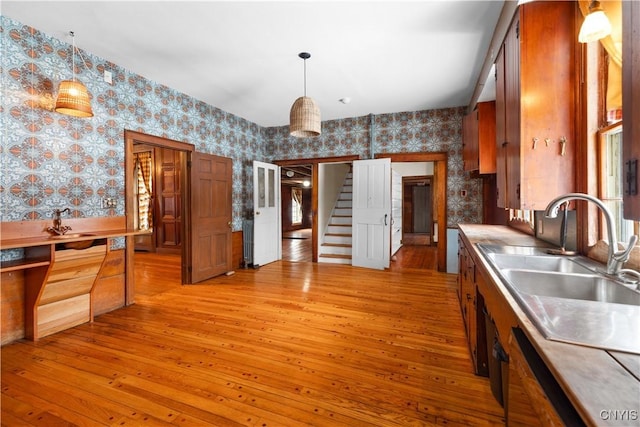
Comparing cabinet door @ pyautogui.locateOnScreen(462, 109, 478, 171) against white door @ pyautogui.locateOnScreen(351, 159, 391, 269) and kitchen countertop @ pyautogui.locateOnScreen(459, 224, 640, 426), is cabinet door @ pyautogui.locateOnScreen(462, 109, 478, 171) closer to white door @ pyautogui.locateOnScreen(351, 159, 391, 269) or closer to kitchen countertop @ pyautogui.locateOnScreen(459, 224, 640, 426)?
white door @ pyautogui.locateOnScreen(351, 159, 391, 269)

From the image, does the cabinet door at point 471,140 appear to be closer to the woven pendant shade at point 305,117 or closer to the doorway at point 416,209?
the woven pendant shade at point 305,117

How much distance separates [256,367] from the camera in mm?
2107

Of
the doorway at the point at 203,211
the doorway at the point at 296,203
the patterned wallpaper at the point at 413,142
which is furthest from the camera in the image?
the doorway at the point at 296,203

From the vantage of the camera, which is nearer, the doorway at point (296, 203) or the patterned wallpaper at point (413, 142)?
the patterned wallpaper at point (413, 142)

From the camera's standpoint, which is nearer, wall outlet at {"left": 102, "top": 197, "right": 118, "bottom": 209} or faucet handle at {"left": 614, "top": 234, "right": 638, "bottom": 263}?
faucet handle at {"left": 614, "top": 234, "right": 638, "bottom": 263}

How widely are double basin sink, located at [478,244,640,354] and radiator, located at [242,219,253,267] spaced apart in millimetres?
4304

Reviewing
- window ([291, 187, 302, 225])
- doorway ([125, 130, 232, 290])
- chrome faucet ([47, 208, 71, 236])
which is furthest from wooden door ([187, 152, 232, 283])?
window ([291, 187, 302, 225])

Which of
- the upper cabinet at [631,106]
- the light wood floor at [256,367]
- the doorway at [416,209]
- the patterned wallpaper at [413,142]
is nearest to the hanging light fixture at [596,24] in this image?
the upper cabinet at [631,106]

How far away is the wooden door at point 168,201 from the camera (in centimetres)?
652

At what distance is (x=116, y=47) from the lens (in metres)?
2.99

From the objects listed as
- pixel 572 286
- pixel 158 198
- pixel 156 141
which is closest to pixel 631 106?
pixel 572 286

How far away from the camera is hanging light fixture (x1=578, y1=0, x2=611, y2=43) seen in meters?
1.31

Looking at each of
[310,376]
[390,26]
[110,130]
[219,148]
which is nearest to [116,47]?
[110,130]

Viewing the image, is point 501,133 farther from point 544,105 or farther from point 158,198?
point 158,198
